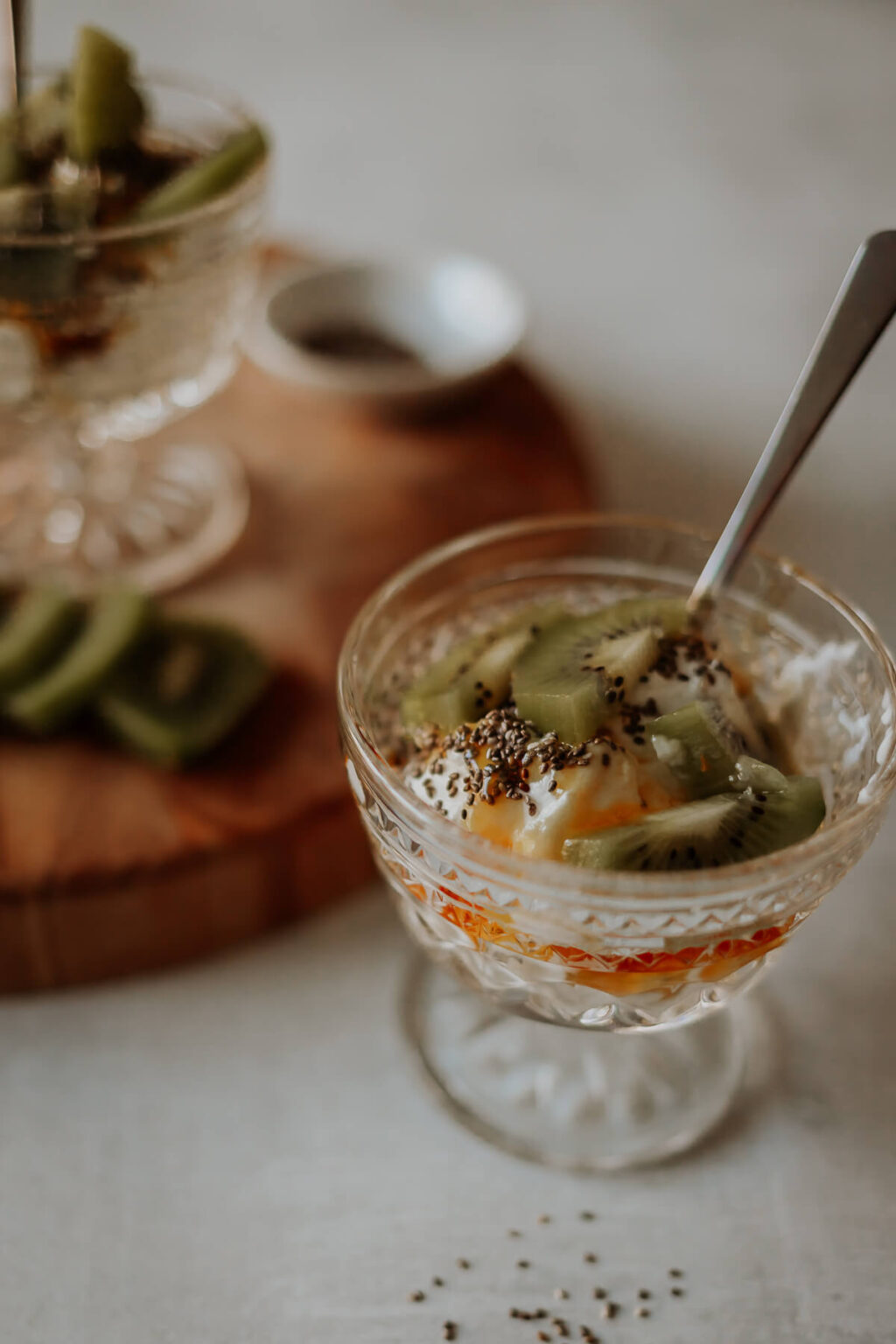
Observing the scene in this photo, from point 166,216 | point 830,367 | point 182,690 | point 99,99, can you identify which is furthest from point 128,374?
point 830,367

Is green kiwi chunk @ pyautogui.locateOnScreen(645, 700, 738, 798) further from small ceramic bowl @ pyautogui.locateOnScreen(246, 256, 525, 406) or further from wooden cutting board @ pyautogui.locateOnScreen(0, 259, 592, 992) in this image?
small ceramic bowl @ pyautogui.locateOnScreen(246, 256, 525, 406)

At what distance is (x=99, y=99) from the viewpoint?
1804 mm

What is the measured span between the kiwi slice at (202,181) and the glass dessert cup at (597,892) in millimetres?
718

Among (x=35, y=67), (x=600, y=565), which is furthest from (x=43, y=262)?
(x=600, y=565)

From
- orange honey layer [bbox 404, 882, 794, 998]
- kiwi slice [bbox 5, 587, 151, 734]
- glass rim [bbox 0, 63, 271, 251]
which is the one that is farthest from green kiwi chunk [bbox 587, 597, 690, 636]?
glass rim [bbox 0, 63, 271, 251]

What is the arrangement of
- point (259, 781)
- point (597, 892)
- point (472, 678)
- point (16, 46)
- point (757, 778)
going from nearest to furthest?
point (597, 892) < point (757, 778) < point (472, 678) < point (259, 781) < point (16, 46)

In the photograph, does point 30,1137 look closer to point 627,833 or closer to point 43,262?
point 627,833

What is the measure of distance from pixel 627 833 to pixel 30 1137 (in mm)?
771

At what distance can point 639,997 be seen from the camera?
4.06ft

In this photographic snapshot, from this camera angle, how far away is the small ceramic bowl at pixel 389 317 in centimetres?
243

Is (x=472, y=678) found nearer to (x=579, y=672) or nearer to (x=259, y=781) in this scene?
(x=579, y=672)

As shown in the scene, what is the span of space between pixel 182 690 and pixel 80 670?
0.14 m

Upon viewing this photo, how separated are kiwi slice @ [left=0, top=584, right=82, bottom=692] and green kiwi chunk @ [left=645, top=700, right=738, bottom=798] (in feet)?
3.04

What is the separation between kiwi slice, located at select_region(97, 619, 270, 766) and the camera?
1703 mm
